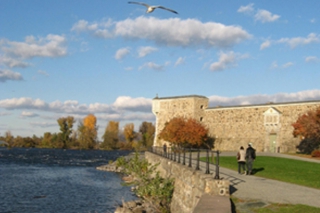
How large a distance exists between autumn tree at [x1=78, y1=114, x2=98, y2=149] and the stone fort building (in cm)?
7887

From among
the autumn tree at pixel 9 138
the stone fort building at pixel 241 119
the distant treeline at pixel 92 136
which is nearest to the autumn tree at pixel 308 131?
the stone fort building at pixel 241 119

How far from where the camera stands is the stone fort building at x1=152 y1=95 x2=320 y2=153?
47.7m

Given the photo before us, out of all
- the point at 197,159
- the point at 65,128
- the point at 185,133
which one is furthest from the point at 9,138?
the point at 197,159

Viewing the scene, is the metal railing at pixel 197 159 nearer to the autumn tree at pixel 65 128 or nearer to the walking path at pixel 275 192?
the walking path at pixel 275 192

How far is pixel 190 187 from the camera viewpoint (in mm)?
13992

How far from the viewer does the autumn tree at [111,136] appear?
445ft

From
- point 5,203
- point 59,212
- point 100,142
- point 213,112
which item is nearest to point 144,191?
point 59,212

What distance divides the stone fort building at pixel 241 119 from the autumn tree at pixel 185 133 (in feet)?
11.9

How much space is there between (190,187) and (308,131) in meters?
28.8

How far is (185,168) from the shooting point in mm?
15789

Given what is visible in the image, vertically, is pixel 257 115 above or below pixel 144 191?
above

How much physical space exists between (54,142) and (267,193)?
142 m

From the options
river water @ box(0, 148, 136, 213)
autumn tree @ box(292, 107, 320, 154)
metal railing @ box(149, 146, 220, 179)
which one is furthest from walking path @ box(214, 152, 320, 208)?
autumn tree @ box(292, 107, 320, 154)

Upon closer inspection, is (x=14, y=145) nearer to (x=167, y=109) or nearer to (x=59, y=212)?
(x=167, y=109)
